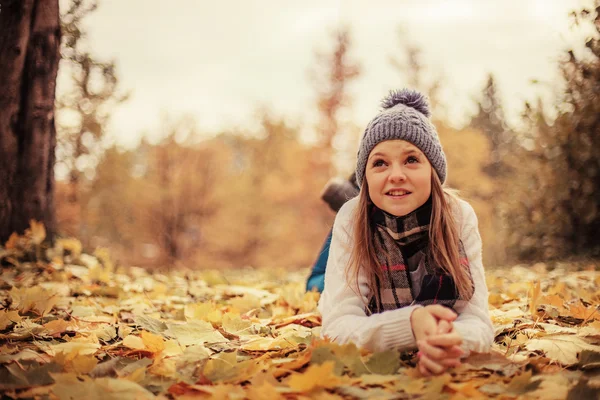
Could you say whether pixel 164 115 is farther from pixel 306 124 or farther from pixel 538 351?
pixel 538 351

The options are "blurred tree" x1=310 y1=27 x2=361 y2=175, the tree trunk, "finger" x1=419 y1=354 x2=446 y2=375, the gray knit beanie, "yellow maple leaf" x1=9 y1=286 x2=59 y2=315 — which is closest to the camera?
"finger" x1=419 y1=354 x2=446 y2=375

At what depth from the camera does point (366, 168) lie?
175 cm

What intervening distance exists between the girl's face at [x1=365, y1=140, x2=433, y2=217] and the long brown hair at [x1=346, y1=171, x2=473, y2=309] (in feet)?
0.24

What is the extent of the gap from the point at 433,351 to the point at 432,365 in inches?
1.4

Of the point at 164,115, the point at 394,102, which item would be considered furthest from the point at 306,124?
the point at 394,102

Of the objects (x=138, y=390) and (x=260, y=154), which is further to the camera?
(x=260, y=154)

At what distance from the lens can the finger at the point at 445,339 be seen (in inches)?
49.6

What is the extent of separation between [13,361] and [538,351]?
163 centimetres

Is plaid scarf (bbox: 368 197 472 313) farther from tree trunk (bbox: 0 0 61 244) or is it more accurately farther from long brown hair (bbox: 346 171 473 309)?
tree trunk (bbox: 0 0 61 244)

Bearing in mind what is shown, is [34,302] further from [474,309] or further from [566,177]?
[566,177]

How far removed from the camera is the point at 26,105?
10.8 ft

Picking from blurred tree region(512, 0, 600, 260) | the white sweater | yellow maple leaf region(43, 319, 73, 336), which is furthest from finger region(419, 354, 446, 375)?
blurred tree region(512, 0, 600, 260)

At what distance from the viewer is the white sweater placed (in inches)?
55.5

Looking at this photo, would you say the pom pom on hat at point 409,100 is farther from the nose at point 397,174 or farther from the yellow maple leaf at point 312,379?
the yellow maple leaf at point 312,379
